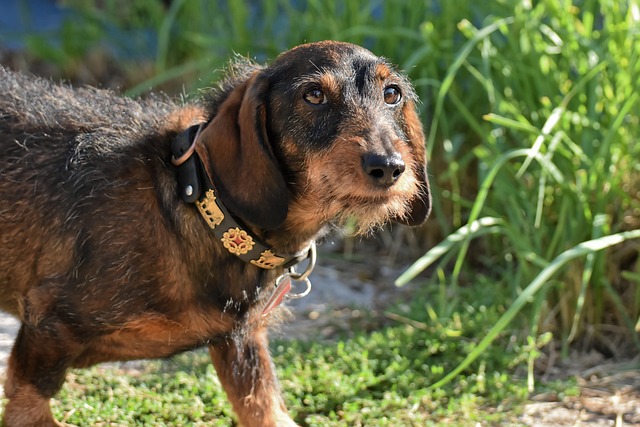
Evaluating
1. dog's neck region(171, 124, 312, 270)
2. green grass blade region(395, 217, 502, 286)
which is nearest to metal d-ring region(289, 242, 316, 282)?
dog's neck region(171, 124, 312, 270)

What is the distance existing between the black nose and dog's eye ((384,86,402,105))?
1.35 ft

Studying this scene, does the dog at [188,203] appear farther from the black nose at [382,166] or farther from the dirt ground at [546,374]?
the dirt ground at [546,374]

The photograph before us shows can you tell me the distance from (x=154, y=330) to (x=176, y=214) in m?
0.40

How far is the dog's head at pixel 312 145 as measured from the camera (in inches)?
126

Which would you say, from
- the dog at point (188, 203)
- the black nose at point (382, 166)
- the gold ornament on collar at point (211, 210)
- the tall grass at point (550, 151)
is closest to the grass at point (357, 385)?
the tall grass at point (550, 151)

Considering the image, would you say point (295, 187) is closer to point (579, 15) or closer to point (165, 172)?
point (165, 172)

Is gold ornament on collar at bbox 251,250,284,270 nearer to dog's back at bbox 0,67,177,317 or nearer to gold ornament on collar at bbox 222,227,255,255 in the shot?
gold ornament on collar at bbox 222,227,255,255

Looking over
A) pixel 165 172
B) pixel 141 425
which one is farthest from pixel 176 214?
pixel 141 425

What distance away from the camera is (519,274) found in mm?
4801

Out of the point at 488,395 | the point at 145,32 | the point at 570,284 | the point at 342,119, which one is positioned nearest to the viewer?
the point at 342,119

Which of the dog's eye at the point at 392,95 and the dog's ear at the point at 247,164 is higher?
the dog's eye at the point at 392,95

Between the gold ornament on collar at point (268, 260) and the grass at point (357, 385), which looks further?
the grass at point (357, 385)

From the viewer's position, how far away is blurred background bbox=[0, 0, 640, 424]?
4.67 m

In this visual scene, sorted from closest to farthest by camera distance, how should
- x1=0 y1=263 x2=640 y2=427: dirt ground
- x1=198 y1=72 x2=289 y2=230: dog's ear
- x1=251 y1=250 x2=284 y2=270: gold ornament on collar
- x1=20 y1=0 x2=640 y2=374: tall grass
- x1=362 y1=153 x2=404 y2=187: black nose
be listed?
x1=362 y1=153 x2=404 y2=187: black nose < x1=198 y1=72 x2=289 y2=230: dog's ear < x1=251 y1=250 x2=284 y2=270: gold ornament on collar < x1=0 y1=263 x2=640 y2=427: dirt ground < x1=20 y1=0 x2=640 y2=374: tall grass
